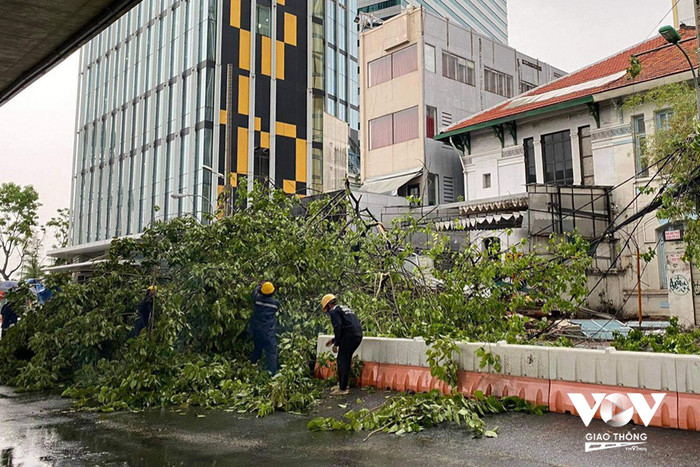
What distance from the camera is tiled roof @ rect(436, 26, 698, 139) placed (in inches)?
827

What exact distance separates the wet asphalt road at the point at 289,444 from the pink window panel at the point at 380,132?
22946 mm

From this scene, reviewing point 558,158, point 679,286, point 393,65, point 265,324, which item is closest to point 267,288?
point 265,324

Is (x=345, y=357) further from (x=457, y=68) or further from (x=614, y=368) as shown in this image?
(x=457, y=68)

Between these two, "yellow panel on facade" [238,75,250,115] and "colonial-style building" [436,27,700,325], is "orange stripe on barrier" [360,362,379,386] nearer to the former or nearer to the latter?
"colonial-style building" [436,27,700,325]

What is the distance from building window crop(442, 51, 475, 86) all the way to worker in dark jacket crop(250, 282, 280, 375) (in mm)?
21514

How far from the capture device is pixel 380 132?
30.4m

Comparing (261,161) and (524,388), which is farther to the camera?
(261,161)

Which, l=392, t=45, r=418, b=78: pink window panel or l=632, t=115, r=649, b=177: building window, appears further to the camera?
l=392, t=45, r=418, b=78: pink window panel

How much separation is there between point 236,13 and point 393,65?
13.7 metres

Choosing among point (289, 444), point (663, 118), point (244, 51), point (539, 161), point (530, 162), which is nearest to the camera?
point (289, 444)

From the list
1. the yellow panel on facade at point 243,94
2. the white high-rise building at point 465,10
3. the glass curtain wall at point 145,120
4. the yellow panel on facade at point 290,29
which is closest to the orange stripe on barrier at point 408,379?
the glass curtain wall at point 145,120

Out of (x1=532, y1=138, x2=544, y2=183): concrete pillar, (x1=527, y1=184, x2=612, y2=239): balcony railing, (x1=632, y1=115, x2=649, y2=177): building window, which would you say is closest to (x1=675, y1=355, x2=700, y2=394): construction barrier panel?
(x1=527, y1=184, x2=612, y2=239): balcony railing

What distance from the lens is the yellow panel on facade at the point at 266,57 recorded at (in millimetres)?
39688

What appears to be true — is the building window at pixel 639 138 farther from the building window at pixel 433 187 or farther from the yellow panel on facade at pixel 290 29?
the yellow panel on facade at pixel 290 29
